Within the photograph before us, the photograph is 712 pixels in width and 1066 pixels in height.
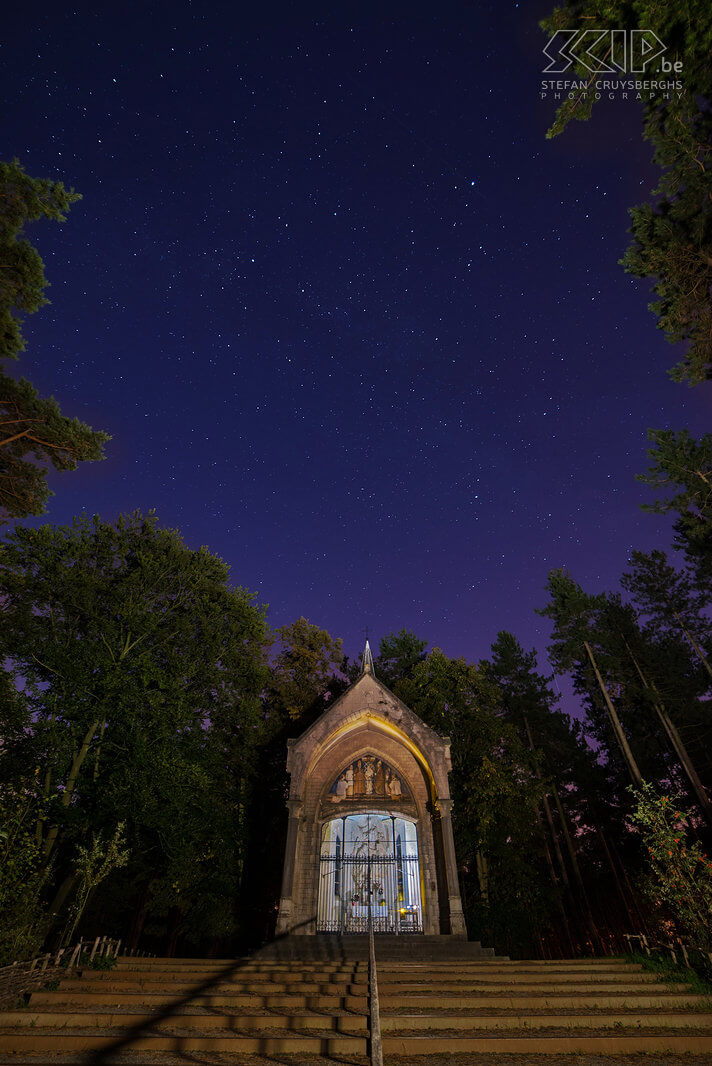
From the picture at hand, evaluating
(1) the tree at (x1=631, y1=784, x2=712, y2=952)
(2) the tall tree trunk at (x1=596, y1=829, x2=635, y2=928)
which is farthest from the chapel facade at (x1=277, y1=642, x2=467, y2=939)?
(2) the tall tree trunk at (x1=596, y1=829, x2=635, y2=928)

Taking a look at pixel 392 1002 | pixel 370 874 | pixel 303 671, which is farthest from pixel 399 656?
pixel 392 1002

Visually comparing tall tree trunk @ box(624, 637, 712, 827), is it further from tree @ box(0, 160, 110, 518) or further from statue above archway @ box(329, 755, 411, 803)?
tree @ box(0, 160, 110, 518)

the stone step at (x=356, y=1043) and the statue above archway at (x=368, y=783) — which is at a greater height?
the statue above archway at (x=368, y=783)

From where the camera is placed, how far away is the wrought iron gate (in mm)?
16969

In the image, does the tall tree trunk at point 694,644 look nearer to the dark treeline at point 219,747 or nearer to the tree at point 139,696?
the dark treeline at point 219,747

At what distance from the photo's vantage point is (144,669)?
18219 millimetres

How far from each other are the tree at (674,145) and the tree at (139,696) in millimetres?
19495

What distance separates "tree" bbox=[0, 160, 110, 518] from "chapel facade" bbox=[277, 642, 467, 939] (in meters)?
12.3

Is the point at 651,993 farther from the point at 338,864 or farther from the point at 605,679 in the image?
the point at 605,679

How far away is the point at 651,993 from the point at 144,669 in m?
16.8

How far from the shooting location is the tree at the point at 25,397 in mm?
10992

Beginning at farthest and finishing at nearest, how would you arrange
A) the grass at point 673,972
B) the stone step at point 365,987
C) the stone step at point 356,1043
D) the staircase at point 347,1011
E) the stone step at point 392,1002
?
1. the grass at point 673,972
2. the stone step at point 365,987
3. the stone step at point 392,1002
4. the staircase at point 347,1011
5. the stone step at point 356,1043

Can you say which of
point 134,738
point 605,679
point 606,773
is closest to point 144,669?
point 134,738

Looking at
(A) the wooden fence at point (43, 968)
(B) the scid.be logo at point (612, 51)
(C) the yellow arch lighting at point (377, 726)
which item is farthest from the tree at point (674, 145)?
(A) the wooden fence at point (43, 968)
